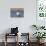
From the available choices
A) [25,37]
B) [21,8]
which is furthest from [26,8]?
[25,37]

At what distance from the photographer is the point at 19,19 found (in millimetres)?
7348

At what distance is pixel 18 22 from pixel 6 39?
94 cm

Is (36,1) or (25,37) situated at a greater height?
(36,1)

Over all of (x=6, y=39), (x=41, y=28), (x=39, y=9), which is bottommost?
(x=6, y=39)

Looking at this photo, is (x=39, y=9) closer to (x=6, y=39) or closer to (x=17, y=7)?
(x=17, y=7)

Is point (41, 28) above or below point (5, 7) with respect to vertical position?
below

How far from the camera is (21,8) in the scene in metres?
7.29

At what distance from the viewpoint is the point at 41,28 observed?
7.24m

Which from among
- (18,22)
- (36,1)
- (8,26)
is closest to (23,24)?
(18,22)

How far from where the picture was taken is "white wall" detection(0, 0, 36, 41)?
23.9 ft

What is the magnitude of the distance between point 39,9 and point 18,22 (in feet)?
3.70

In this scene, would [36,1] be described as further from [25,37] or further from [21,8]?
[25,37]

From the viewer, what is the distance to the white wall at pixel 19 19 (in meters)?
7.27

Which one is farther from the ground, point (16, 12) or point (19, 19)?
point (16, 12)
